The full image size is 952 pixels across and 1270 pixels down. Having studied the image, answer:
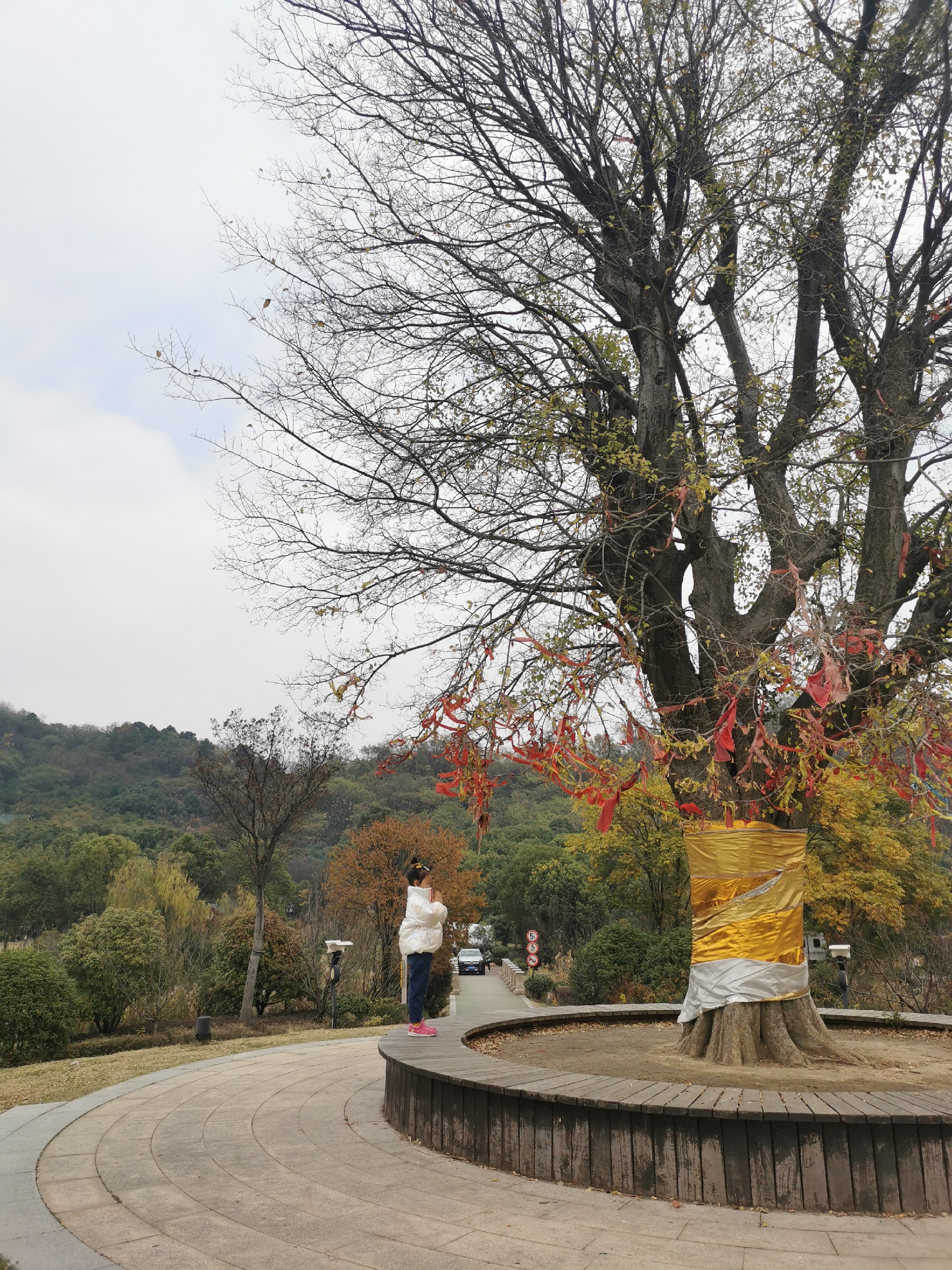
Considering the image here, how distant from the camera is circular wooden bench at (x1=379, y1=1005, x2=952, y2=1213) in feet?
13.0

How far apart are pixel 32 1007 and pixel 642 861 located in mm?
17315

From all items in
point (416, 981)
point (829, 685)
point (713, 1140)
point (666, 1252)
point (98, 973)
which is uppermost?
point (829, 685)

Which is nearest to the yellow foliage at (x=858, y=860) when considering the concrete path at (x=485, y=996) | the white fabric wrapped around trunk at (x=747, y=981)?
the concrete path at (x=485, y=996)

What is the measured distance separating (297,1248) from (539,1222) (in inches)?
42.4

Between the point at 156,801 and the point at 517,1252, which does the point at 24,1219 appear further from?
the point at 156,801

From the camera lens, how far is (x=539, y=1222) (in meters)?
3.80

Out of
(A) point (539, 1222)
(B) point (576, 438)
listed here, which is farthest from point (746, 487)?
(A) point (539, 1222)

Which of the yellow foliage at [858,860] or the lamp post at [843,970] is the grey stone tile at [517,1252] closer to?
the lamp post at [843,970]

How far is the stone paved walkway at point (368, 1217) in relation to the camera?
11.1 ft

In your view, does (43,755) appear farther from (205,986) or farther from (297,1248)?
(297,1248)

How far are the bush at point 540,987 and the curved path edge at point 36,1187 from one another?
24.4m

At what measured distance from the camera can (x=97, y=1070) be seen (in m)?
8.31

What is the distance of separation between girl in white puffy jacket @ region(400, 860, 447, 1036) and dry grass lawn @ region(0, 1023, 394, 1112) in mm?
2778

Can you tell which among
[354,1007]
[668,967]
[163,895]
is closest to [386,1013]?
[354,1007]
